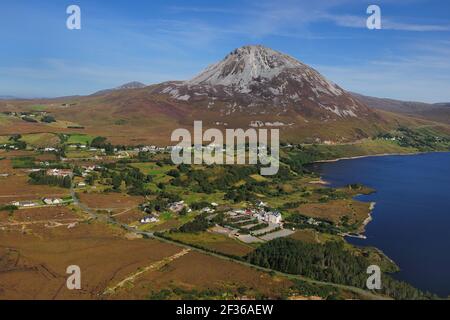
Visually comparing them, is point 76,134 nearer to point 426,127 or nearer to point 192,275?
point 192,275

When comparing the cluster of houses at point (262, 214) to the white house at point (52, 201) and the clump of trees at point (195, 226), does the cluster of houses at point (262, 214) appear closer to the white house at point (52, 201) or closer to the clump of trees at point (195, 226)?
the clump of trees at point (195, 226)

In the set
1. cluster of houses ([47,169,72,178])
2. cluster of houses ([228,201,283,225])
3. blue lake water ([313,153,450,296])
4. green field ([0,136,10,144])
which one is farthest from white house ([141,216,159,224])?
green field ([0,136,10,144])

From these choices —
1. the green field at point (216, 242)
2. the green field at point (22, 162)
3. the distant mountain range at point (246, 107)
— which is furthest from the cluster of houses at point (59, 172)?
the distant mountain range at point (246, 107)

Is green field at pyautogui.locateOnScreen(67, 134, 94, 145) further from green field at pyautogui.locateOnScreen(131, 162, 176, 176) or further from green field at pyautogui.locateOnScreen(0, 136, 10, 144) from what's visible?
green field at pyautogui.locateOnScreen(131, 162, 176, 176)

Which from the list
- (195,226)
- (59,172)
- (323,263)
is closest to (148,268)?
(195,226)

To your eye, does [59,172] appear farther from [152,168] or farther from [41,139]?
[41,139]

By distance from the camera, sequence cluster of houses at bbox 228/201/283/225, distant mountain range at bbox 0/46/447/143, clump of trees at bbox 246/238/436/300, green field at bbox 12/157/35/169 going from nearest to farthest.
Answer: clump of trees at bbox 246/238/436/300, cluster of houses at bbox 228/201/283/225, green field at bbox 12/157/35/169, distant mountain range at bbox 0/46/447/143

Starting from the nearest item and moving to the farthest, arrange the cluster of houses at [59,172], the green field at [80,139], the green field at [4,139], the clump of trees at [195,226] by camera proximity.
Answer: the clump of trees at [195,226] → the cluster of houses at [59,172] → the green field at [4,139] → the green field at [80,139]

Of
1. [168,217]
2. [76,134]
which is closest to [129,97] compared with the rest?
[76,134]
